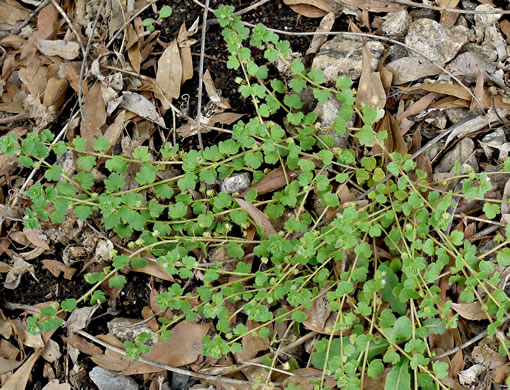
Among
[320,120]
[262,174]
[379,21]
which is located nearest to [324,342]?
[262,174]

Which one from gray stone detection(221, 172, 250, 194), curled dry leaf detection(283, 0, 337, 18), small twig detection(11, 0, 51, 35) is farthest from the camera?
small twig detection(11, 0, 51, 35)

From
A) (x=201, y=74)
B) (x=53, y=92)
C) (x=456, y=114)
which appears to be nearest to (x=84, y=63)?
(x=53, y=92)

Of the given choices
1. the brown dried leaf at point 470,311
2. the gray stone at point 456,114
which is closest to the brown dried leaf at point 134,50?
the gray stone at point 456,114

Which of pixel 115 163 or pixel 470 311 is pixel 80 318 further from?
pixel 470 311

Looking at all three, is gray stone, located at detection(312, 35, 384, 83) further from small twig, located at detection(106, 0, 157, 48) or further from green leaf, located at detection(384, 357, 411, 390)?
green leaf, located at detection(384, 357, 411, 390)

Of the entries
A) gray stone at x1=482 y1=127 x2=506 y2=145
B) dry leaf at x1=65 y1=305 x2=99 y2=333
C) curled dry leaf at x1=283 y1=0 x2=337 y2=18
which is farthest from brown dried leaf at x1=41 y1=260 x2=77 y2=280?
gray stone at x1=482 y1=127 x2=506 y2=145

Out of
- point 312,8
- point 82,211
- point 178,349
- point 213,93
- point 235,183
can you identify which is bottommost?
point 178,349
